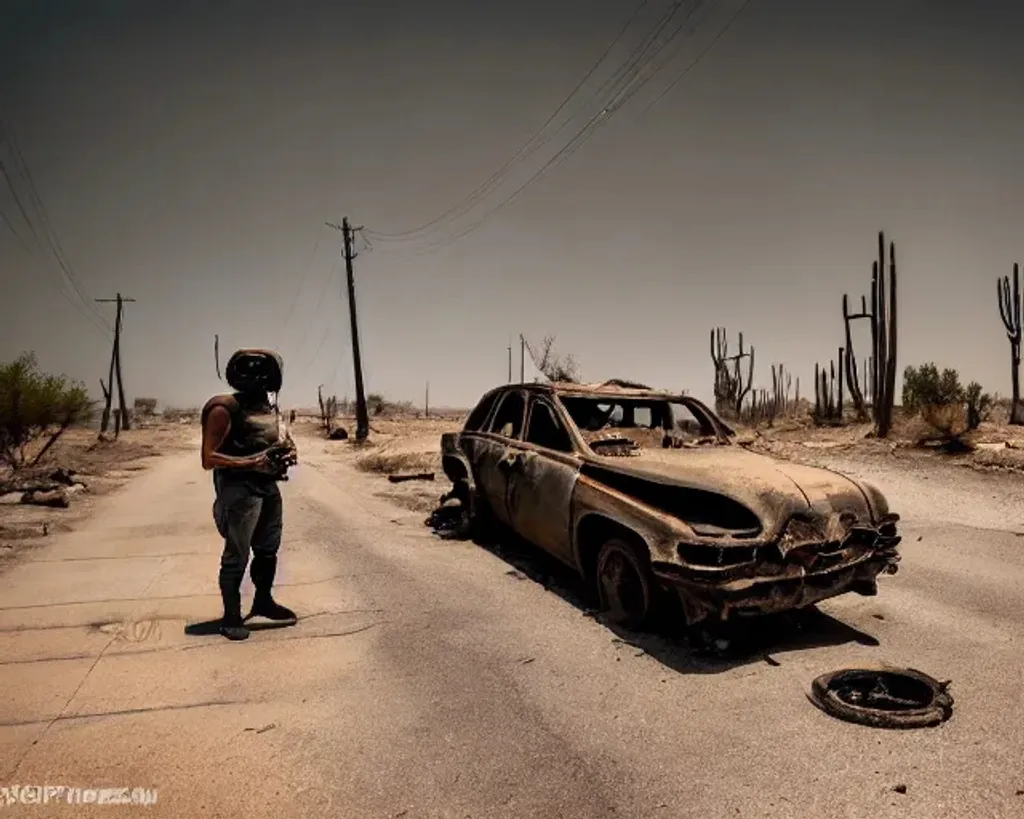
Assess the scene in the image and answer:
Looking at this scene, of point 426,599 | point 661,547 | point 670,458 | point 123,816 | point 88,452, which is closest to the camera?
point 123,816

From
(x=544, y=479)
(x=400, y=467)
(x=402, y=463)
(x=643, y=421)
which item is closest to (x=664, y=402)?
(x=643, y=421)

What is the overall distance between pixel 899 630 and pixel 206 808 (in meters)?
4.48

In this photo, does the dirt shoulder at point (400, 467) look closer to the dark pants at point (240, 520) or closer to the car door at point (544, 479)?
the car door at point (544, 479)

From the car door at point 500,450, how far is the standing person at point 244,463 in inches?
92.9

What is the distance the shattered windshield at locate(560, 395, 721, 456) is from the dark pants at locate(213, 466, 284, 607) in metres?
2.66

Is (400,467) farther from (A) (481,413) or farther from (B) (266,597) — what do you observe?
(B) (266,597)

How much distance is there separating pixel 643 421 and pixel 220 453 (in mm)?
4137

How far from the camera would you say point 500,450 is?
6672 mm

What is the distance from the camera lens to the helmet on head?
4570 millimetres

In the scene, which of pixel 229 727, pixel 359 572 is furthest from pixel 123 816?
pixel 359 572

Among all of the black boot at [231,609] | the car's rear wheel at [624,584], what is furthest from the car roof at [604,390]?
the black boot at [231,609]

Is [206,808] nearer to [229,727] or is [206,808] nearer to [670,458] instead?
[229,727]

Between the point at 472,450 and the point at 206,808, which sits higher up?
the point at 472,450

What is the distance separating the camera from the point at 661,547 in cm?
415
